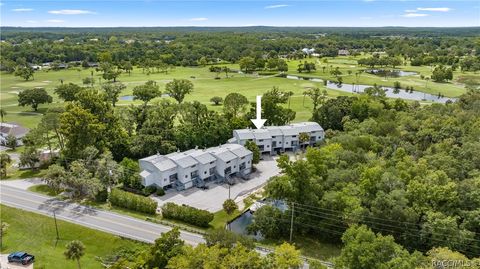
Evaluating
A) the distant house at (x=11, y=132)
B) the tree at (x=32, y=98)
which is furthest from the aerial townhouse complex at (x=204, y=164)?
the tree at (x=32, y=98)

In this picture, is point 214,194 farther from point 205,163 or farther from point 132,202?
point 132,202

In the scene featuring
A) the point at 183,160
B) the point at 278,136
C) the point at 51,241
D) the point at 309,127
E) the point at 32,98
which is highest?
the point at 32,98

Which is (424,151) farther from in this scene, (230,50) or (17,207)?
(230,50)

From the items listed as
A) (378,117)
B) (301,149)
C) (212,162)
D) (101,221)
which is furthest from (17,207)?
(378,117)

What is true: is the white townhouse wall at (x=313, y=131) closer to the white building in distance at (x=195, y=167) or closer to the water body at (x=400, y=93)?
the white building in distance at (x=195, y=167)

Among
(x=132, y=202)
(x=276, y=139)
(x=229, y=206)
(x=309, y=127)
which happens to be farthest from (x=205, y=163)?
(x=309, y=127)
